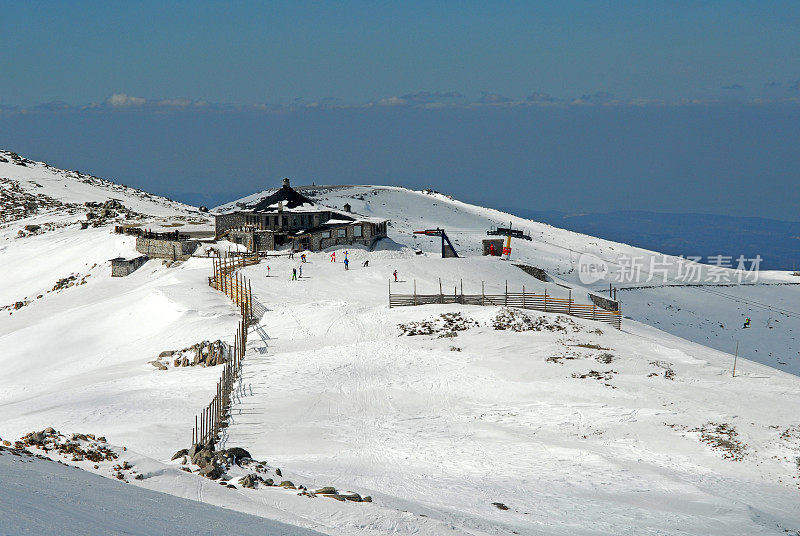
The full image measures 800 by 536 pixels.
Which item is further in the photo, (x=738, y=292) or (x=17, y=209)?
(x=17, y=209)

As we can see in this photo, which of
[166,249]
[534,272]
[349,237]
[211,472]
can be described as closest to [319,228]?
[349,237]

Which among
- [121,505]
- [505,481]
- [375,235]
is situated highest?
[375,235]

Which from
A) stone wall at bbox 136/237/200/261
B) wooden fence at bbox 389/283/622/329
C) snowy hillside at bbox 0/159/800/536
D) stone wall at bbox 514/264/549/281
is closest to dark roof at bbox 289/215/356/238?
stone wall at bbox 136/237/200/261

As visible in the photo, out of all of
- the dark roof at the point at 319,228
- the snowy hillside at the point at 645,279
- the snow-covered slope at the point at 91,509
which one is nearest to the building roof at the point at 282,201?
the dark roof at the point at 319,228

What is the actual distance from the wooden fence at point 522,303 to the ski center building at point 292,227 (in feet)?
76.1

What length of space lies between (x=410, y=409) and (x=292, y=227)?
40.8 metres

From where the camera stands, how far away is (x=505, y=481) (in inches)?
768

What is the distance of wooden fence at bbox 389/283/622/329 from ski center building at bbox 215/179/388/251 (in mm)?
23193

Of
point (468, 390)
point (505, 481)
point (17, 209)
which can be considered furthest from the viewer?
point (17, 209)

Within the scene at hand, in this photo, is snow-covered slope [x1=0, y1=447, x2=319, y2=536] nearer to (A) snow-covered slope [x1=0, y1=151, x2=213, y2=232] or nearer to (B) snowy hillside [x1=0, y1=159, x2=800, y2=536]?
(B) snowy hillside [x1=0, y1=159, x2=800, y2=536]

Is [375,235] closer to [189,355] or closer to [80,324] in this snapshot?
[80,324]

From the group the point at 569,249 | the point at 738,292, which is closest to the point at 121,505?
the point at 738,292

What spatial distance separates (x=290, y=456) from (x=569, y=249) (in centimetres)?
7320

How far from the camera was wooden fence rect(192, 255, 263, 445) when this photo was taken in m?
22.3
